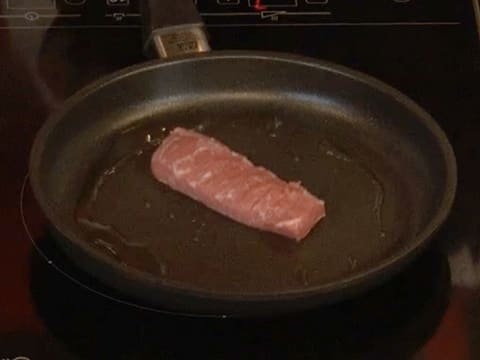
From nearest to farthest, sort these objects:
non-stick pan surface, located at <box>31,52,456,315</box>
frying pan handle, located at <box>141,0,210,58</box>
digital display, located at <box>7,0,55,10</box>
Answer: non-stick pan surface, located at <box>31,52,456,315</box>
frying pan handle, located at <box>141,0,210,58</box>
digital display, located at <box>7,0,55,10</box>

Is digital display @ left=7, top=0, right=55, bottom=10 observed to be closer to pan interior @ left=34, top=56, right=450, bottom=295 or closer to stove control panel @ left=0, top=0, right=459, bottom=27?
stove control panel @ left=0, top=0, right=459, bottom=27

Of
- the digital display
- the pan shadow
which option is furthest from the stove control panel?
the pan shadow

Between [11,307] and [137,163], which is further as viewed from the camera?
[137,163]

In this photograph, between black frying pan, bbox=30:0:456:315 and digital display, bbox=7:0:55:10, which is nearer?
black frying pan, bbox=30:0:456:315

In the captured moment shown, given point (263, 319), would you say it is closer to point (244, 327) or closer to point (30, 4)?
point (244, 327)

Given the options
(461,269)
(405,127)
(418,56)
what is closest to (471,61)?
(418,56)

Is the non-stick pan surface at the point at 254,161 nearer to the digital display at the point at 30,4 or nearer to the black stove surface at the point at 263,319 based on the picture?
the black stove surface at the point at 263,319

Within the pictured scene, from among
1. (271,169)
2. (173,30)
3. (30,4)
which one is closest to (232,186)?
(271,169)

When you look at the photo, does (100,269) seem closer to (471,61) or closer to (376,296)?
(376,296)
